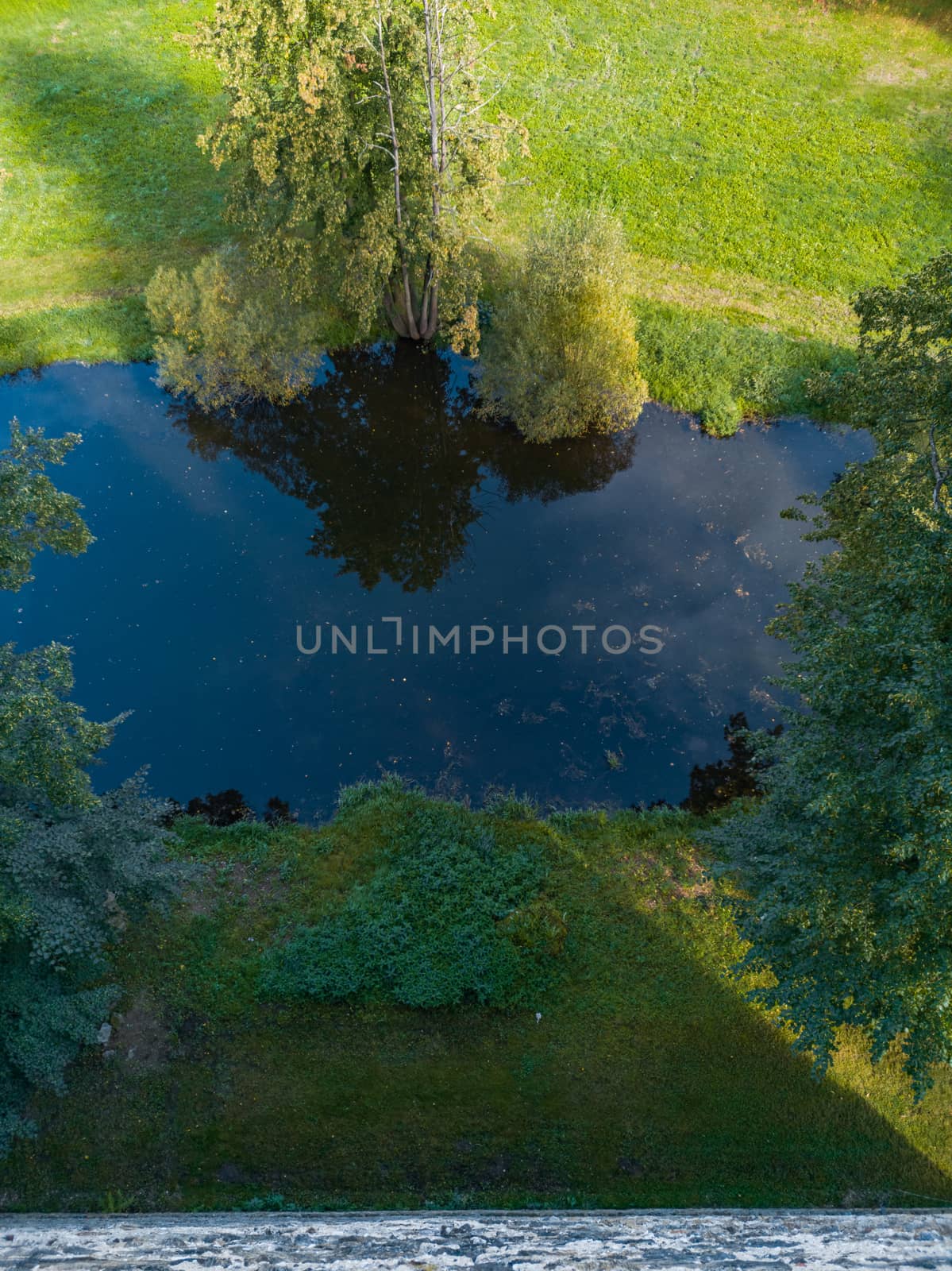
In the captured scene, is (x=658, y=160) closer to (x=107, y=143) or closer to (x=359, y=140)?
(x=359, y=140)

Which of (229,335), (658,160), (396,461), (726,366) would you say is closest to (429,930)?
(396,461)

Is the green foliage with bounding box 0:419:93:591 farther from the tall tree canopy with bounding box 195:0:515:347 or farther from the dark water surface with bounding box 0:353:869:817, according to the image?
the tall tree canopy with bounding box 195:0:515:347

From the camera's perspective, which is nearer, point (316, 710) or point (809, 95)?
point (316, 710)

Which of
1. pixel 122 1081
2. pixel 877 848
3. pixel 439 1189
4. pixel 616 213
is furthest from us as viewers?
pixel 616 213

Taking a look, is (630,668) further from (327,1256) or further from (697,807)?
(327,1256)

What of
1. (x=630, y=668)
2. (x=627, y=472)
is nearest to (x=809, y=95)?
(x=627, y=472)

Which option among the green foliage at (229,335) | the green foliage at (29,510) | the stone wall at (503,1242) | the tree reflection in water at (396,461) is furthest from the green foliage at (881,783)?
the green foliage at (229,335)

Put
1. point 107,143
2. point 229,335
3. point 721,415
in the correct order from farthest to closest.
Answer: point 107,143
point 721,415
point 229,335
